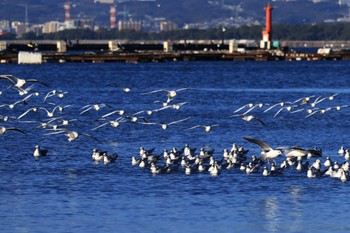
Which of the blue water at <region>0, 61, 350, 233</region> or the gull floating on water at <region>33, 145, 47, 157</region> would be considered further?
the gull floating on water at <region>33, 145, 47, 157</region>

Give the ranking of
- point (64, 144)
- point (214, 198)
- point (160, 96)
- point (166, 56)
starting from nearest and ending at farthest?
point (214, 198) < point (64, 144) < point (160, 96) < point (166, 56)

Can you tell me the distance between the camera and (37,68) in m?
122

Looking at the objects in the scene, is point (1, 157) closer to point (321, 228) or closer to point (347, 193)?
point (347, 193)

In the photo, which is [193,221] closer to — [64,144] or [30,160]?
[30,160]

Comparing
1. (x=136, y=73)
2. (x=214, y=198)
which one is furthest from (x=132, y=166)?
(x=136, y=73)

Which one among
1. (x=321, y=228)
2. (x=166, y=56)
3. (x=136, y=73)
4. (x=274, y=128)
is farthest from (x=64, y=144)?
(x=166, y=56)

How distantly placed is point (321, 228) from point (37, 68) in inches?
3821

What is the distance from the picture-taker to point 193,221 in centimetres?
2739

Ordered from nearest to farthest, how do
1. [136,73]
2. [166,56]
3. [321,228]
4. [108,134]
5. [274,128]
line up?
[321,228] < [108,134] < [274,128] < [136,73] < [166,56]

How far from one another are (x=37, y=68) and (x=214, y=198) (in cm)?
9302

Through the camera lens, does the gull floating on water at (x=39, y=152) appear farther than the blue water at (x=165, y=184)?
Yes

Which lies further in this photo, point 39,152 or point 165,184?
point 39,152

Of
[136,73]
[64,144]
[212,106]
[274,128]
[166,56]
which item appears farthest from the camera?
[166,56]

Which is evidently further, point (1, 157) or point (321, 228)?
point (1, 157)
